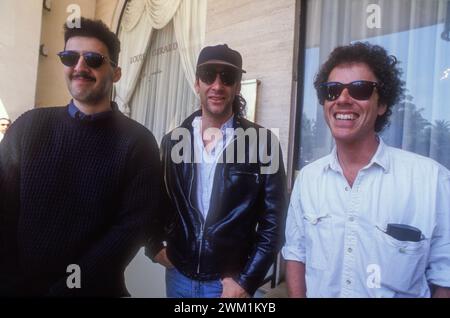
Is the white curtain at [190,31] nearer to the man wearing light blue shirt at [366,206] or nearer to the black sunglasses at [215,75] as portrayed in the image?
the black sunglasses at [215,75]

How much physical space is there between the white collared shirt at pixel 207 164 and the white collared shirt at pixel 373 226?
27cm

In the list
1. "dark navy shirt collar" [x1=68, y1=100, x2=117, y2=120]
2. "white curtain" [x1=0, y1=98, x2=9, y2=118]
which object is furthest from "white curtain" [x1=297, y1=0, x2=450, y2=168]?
"white curtain" [x1=0, y1=98, x2=9, y2=118]

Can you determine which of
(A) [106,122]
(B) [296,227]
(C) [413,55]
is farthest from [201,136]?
(C) [413,55]

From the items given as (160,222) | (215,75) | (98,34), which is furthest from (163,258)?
(98,34)

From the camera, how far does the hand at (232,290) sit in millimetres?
779

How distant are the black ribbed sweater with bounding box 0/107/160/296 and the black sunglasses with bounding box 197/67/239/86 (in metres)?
0.27

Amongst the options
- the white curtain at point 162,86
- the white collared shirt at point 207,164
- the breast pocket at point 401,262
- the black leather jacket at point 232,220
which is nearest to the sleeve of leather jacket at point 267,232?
the black leather jacket at point 232,220

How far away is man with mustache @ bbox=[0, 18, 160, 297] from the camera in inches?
28.7

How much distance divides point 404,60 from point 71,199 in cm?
111

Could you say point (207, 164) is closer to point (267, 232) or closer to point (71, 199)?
point (267, 232)

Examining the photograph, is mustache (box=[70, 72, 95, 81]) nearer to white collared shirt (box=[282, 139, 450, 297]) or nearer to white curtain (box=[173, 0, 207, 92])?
white curtain (box=[173, 0, 207, 92])

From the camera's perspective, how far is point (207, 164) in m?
0.78
